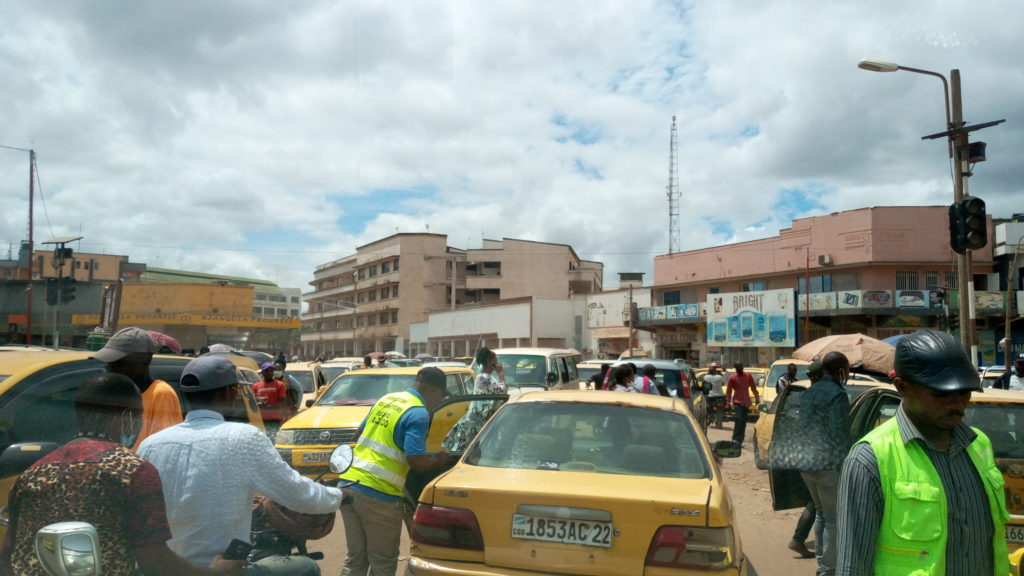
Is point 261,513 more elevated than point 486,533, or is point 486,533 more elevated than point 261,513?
point 261,513

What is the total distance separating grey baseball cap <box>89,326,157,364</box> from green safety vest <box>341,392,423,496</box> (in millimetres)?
1443

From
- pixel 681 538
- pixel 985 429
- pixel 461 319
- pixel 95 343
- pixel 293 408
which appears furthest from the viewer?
pixel 461 319

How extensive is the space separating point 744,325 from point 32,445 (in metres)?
46.6

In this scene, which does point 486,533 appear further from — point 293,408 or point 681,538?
point 293,408

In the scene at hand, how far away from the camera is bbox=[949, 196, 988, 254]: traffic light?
1041cm

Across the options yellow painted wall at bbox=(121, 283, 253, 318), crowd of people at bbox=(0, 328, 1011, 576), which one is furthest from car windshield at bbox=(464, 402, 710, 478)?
yellow painted wall at bbox=(121, 283, 253, 318)

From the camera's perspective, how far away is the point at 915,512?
6.97ft

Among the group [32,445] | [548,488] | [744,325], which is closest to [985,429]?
[548,488]

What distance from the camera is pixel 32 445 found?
9.70 feet

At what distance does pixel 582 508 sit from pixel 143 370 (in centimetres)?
287

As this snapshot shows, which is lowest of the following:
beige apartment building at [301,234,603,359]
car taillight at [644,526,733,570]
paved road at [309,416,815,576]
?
paved road at [309,416,815,576]

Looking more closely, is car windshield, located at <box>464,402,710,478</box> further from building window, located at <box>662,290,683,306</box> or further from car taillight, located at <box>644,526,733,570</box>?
building window, located at <box>662,290,683,306</box>

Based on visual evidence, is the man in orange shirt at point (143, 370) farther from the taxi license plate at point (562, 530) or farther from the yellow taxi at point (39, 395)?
the taxi license plate at point (562, 530)

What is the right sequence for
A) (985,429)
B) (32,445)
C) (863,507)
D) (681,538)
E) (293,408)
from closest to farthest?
(863,507) → (32,445) → (681,538) → (985,429) → (293,408)
